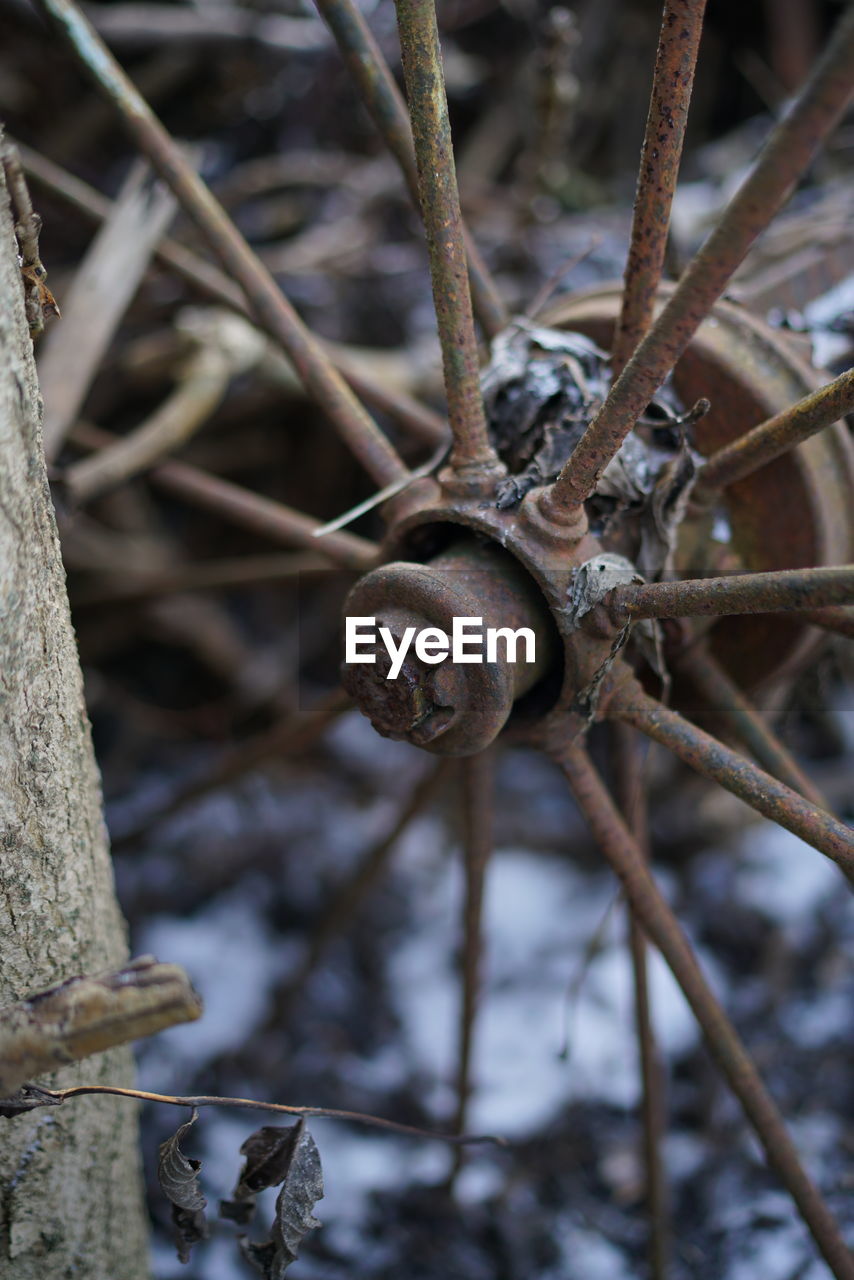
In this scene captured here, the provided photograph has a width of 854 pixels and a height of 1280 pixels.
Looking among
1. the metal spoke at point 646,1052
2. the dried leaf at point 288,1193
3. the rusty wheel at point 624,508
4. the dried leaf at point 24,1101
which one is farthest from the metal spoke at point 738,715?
the dried leaf at point 24,1101

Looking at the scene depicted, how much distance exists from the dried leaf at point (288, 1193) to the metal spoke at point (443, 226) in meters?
0.81

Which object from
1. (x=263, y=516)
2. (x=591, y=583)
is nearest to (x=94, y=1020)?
(x=591, y=583)

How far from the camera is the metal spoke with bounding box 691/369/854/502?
0.99 metres

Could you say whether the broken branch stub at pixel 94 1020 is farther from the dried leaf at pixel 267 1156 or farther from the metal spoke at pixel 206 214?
the metal spoke at pixel 206 214

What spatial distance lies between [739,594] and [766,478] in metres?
0.46

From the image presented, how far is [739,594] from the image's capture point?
904 millimetres

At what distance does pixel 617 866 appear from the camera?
4.00ft

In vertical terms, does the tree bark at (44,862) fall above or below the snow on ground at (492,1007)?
above

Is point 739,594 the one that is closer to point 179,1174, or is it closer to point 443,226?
point 443,226

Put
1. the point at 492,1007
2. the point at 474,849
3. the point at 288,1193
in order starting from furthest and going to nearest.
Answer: the point at 492,1007 → the point at 474,849 → the point at 288,1193

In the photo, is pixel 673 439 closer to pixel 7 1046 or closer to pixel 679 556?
pixel 679 556

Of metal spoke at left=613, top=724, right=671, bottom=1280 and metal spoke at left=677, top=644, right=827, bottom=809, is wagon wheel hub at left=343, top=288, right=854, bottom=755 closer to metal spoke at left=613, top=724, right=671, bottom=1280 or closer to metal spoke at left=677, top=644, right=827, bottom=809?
metal spoke at left=677, top=644, right=827, bottom=809

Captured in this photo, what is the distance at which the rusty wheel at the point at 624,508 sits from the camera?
963 mm

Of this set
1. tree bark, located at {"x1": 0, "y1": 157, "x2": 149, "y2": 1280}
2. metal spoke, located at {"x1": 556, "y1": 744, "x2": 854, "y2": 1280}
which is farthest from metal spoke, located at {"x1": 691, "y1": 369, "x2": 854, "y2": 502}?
tree bark, located at {"x1": 0, "y1": 157, "x2": 149, "y2": 1280}
